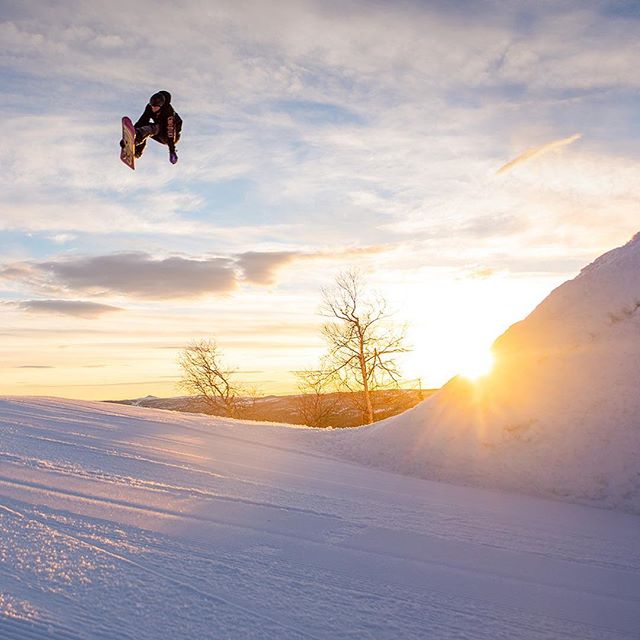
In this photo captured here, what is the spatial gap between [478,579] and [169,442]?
228 inches

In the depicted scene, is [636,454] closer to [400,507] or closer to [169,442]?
[400,507]

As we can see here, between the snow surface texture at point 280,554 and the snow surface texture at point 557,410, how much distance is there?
0.46 m

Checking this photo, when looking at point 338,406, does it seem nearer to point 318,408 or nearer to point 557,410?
point 318,408

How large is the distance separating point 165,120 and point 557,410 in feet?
24.0

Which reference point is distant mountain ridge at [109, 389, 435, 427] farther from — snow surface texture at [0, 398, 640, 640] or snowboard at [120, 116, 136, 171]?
snow surface texture at [0, 398, 640, 640]

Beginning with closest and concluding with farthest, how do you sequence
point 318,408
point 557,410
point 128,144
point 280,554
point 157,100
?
point 280,554 → point 557,410 → point 157,100 → point 128,144 → point 318,408

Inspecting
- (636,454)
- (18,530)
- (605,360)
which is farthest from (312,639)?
(605,360)

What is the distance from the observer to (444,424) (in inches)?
361

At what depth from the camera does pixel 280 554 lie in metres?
4.64

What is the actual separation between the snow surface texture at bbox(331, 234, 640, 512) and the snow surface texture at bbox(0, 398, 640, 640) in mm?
462

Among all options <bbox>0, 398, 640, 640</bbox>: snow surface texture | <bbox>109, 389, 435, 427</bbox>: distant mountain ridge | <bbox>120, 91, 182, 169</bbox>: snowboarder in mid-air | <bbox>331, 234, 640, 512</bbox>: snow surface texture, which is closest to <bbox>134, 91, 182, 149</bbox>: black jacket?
<bbox>120, 91, 182, 169</bbox>: snowboarder in mid-air

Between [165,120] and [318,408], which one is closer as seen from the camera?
[165,120]

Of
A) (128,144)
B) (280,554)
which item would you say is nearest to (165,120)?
(128,144)

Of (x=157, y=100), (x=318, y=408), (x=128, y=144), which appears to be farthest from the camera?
(x=318, y=408)
